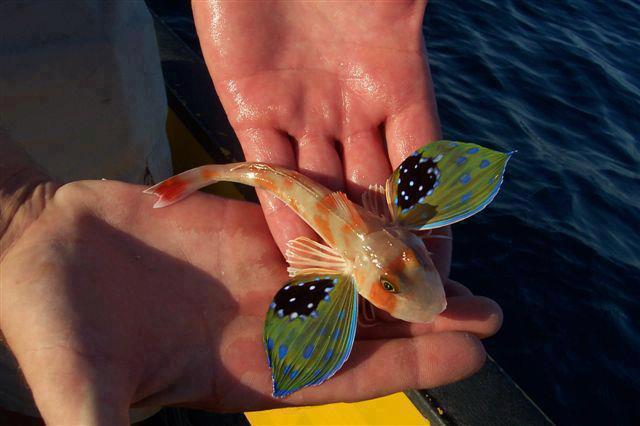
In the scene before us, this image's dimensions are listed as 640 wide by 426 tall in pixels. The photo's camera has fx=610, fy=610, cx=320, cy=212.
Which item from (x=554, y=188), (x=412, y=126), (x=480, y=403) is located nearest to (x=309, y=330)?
(x=412, y=126)

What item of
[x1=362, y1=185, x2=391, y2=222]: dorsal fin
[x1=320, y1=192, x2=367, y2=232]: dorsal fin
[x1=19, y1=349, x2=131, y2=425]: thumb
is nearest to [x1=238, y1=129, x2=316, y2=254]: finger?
[x1=320, y1=192, x2=367, y2=232]: dorsal fin

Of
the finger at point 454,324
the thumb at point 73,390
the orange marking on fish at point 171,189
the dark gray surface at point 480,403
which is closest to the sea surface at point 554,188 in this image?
the dark gray surface at point 480,403

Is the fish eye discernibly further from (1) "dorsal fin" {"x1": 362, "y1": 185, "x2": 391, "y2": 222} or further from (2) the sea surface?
(2) the sea surface

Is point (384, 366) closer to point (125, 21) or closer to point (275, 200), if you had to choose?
point (275, 200)

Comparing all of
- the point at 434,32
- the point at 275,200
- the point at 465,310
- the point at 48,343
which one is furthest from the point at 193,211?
the point at 434,32

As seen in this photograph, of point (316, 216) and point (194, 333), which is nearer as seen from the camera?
point (194, 333)

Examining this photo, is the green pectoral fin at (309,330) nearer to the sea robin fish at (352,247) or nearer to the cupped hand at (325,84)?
the sea robin fish at (352,247)
